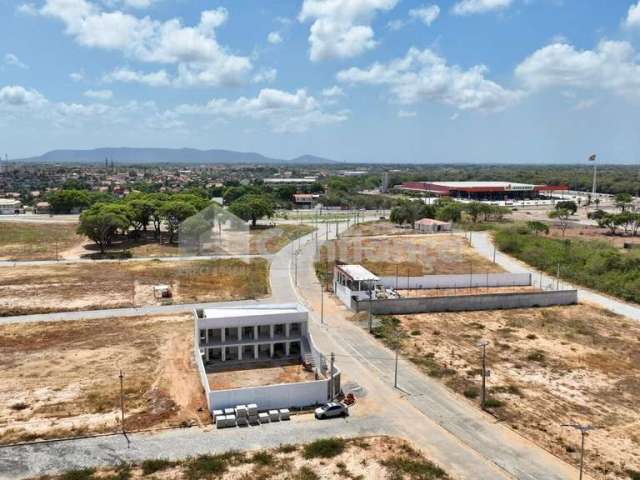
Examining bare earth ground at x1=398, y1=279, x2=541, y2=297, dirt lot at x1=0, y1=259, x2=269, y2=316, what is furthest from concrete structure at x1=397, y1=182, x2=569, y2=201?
dirt lot at x1=0, y1=259, x2=269, y2=316

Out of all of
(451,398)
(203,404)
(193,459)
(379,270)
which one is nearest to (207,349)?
(203,404)

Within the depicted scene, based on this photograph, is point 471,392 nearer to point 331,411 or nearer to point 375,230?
point 331,411

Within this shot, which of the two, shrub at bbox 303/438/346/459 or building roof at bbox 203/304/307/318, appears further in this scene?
building roof at bbox 203/304/307/318

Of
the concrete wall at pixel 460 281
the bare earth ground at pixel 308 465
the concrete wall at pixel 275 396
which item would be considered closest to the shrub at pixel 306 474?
the bare earth ground at pixel 308 465

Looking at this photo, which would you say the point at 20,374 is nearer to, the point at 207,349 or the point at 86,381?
the point at 86,381

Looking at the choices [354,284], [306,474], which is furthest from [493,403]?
[354,284]

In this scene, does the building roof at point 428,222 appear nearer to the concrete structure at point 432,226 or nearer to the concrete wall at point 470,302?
the concrete structure at point 432,226

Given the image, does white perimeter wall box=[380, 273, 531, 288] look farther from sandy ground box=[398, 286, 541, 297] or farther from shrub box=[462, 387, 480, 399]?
shrub box=[462, 387, 480, 399]
